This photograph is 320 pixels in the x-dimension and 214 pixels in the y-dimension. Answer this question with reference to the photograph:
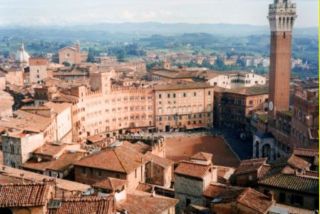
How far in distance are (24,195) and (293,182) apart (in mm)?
19626

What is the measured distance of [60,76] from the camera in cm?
11394

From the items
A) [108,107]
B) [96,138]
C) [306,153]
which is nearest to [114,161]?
[306,153]

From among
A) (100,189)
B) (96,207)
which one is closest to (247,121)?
(100,189)

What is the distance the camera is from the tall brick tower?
67.4 metres

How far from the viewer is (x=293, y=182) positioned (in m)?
29.9

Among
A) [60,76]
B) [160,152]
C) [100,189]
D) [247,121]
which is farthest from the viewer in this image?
[60,76]

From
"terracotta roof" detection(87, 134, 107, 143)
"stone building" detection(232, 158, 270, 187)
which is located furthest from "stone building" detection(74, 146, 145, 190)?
"terracotta roof" detection(87, 134, 107, 143)

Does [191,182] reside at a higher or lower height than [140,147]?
higher

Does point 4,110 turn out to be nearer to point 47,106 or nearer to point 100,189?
point 47,106

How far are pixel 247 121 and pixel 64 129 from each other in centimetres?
3253

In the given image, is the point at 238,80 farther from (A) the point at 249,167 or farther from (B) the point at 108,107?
(A) the point at 249,167

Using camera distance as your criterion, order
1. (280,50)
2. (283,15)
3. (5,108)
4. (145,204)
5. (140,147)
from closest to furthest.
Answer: (145,204) → (140,147) → (5,108) → (283,15) → (280,50)

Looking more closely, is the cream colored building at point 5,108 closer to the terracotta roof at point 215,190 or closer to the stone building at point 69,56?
the terracotta roof at point 215,190

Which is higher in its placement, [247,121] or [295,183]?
[295,183]
